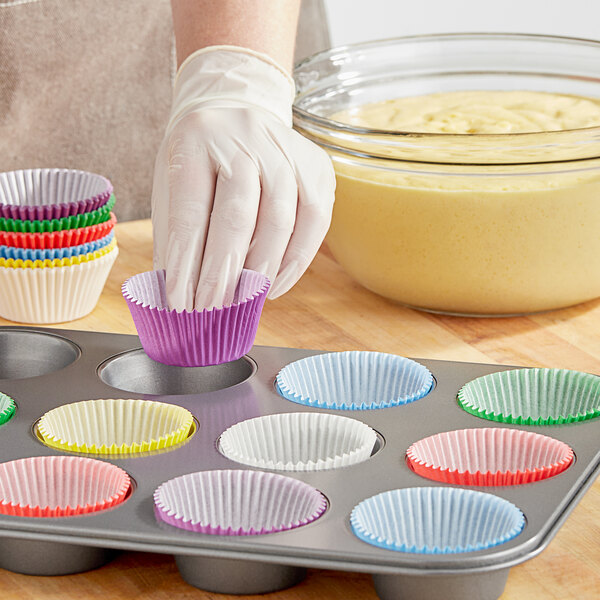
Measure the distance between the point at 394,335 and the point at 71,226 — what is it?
1.77 feet

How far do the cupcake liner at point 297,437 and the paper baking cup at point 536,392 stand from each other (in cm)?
17

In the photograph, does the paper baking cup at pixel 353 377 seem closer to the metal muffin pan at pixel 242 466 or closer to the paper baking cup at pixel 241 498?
the metal muffin pan at pixel 242 466

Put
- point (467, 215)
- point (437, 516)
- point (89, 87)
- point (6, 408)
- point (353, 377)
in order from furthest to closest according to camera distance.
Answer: point (89, 87) < point (467, 215) < point (353, 377) < point (6, 408) < point (437, 516)

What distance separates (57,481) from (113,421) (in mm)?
164

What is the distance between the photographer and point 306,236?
158 centimetres

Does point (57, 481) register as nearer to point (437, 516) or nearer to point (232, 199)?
point (437, 516)

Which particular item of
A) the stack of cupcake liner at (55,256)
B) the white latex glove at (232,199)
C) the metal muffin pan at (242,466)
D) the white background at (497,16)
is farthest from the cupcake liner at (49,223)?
the white background at (497,16)

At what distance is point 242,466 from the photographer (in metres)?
1.11

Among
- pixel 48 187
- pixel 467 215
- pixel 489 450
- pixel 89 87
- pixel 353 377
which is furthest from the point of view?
pixel 89 87

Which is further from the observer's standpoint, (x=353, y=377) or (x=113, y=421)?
(x=353, y=377)

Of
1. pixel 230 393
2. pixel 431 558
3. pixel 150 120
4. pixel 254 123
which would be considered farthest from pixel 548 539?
pixel 150 120

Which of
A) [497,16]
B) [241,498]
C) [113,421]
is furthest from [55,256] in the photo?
[497,16]

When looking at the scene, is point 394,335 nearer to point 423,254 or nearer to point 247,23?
point 423,254

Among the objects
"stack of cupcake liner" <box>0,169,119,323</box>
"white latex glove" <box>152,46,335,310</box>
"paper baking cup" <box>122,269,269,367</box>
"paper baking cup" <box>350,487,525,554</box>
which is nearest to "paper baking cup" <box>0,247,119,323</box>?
"stack of cupcake liner" <box>0,169,119,323</box>
